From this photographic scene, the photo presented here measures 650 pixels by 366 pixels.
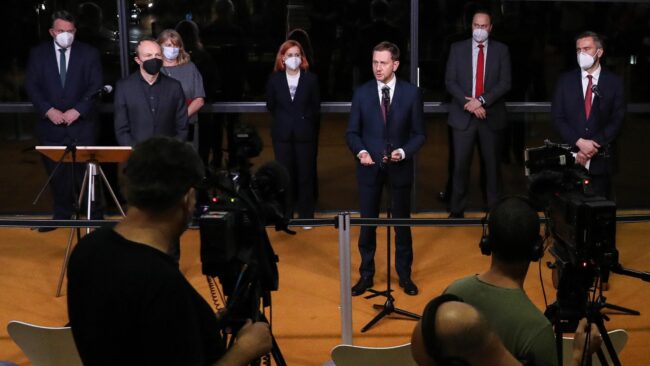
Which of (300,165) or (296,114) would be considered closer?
(296,114)

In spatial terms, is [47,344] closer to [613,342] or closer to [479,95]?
[613,342]

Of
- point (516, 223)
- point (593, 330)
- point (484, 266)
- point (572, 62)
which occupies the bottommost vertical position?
point (484, 266)

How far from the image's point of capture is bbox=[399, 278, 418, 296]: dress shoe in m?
7.11

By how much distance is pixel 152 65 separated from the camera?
25.0ft

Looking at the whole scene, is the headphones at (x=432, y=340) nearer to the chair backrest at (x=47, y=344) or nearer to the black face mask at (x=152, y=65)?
the chair backrest at (x=47, y=344)

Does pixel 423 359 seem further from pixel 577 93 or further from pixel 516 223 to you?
pixel 577 93

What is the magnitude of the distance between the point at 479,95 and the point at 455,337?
6.73 m

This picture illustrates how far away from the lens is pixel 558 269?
384cm

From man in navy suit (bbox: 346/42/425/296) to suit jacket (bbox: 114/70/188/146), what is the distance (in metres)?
1.63

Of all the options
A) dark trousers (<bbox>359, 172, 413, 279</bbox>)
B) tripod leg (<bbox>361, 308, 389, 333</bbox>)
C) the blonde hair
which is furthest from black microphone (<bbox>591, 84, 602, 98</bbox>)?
the blonde hair

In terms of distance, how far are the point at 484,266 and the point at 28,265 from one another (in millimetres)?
3970

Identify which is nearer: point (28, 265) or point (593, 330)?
point (593, 330)

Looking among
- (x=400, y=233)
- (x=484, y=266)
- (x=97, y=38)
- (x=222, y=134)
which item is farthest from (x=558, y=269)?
(x=97, y=38)

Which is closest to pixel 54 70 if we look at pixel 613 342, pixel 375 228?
pixel 375 228
